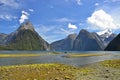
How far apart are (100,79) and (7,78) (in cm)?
1340

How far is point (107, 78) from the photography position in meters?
29.3

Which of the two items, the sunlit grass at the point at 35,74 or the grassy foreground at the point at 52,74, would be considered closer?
the sunlit grass at the point at 35,74

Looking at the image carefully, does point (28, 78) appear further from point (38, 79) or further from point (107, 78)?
point (107, 78)

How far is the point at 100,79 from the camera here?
93.5 ft

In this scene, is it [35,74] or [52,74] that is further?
[52,74]

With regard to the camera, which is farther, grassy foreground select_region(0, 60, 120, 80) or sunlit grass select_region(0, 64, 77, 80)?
grassy foreground select_region(0, 60, 120, 80)

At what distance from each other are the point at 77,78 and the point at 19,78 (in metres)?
8.47

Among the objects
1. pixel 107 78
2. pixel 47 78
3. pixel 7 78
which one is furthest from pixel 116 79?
pixel 7 78

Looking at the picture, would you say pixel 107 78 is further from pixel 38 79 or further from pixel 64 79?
pixel 38 79

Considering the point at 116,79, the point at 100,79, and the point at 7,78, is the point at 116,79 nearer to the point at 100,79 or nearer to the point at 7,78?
the point at 100,79

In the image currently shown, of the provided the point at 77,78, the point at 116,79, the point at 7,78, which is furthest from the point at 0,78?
the point at 116,79

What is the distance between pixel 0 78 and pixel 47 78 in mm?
6700

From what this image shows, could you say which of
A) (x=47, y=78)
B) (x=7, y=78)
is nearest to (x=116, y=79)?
(x=47, y=78)

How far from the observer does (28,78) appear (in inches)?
1118
